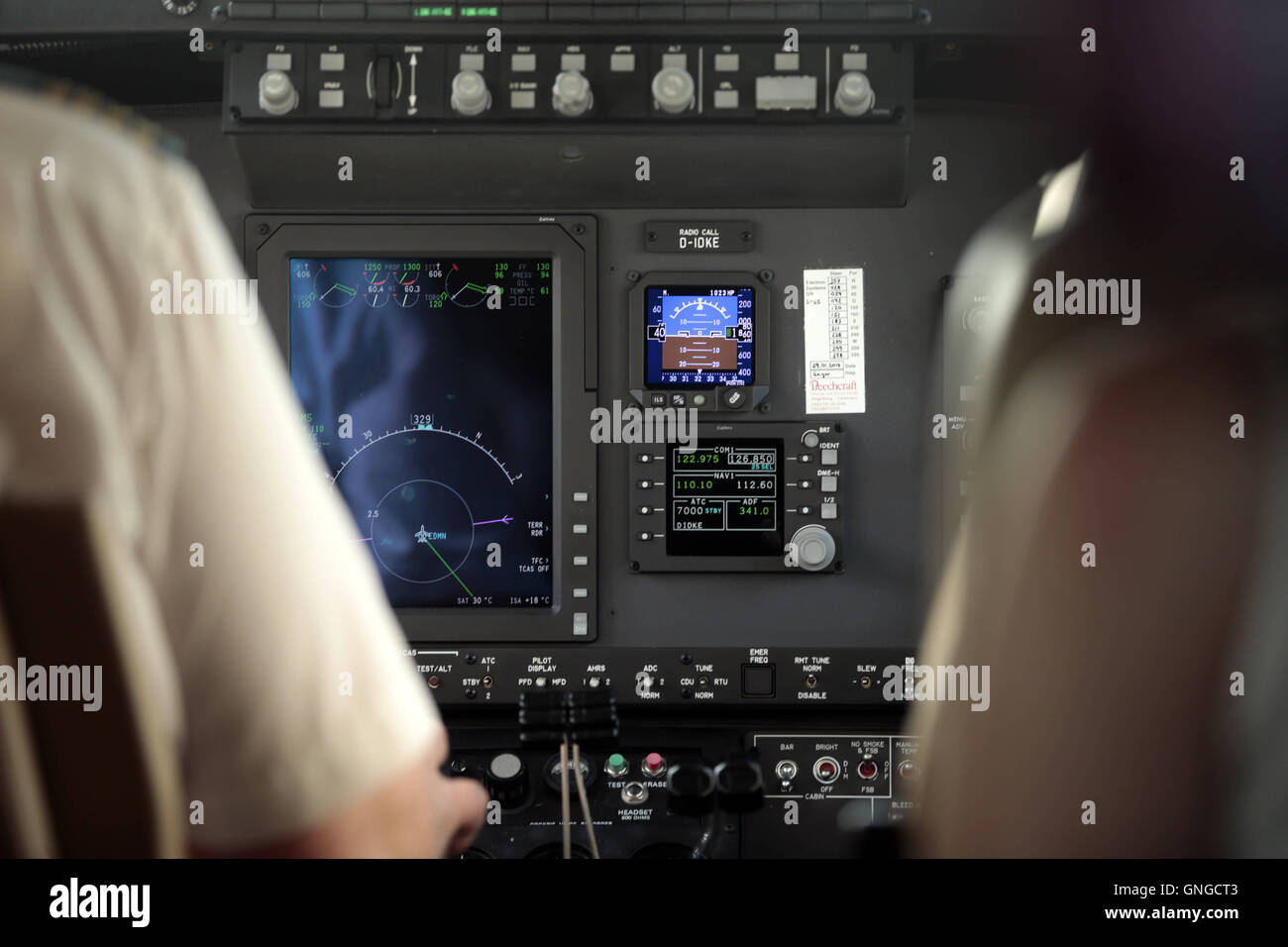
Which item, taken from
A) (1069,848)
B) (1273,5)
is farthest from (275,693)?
(1273,5)

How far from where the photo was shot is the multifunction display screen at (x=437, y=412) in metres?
2.09

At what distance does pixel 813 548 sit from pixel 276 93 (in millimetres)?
1375

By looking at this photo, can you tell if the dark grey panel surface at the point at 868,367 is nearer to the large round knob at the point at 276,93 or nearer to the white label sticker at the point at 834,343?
the white label sticker at the point at 834,343

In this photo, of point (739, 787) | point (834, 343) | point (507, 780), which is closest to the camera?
point (739, 787)

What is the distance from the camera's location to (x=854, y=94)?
6.31 ft

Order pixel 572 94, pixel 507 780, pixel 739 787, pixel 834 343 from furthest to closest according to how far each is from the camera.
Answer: pixel 834 343 → pixel 507 780 → pixel 572 94 → pixel 739 787

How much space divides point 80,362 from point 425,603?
1392 millimetres

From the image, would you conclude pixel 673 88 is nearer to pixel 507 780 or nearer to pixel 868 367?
pixel 868 367

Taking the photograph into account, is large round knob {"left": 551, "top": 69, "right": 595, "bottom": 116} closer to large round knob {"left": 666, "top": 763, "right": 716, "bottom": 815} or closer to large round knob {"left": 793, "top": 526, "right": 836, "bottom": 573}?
large round knob {"left": 793, "top": 526, "right": 836, "bottom": 573}

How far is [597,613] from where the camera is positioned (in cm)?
211

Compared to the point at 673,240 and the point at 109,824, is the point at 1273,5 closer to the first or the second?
the point at 673,240

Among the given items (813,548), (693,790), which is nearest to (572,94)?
(813,548)

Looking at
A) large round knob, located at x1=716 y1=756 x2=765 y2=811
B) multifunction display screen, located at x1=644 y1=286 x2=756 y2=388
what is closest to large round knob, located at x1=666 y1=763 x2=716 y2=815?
large round knob, located at x1=716 y1=756 x2=765 y2=811

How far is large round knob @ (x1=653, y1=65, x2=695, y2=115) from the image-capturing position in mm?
1915
